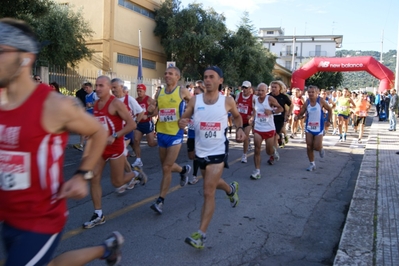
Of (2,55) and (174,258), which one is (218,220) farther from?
(2,55)

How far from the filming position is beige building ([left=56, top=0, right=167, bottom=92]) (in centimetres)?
2747

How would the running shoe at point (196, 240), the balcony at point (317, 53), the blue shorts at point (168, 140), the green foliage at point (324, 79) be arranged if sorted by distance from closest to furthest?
the running shoe at point (196, 240)
the blue shorts at point (168, 140)
the green foliage at point (324, 79)
the balcony at point (317, 53)

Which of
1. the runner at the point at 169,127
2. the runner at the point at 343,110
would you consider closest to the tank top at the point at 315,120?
the runner at the point at 169,127

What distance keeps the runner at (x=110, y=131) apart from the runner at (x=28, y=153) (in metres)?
2.76

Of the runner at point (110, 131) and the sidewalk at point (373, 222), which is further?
the runner at point (110, 131)

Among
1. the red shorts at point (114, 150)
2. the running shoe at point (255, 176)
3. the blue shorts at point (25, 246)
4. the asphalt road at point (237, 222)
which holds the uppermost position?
the red shorts at point (114, 150)

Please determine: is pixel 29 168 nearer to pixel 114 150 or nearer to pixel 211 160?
pixel 211 160

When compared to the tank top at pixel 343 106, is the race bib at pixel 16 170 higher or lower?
lower

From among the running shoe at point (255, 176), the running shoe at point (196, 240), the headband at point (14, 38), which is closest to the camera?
Answer: the headband at point (14, 38)

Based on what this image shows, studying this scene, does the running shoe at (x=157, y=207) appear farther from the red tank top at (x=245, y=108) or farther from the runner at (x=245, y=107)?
the red tank top at (x=245, y=108)

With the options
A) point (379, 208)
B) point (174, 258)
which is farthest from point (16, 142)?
point (379, 208)

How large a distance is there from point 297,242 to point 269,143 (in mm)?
4526

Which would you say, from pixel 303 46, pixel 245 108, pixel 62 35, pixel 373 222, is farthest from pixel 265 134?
pixel 303 46

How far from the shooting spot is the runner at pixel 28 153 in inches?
84.3
